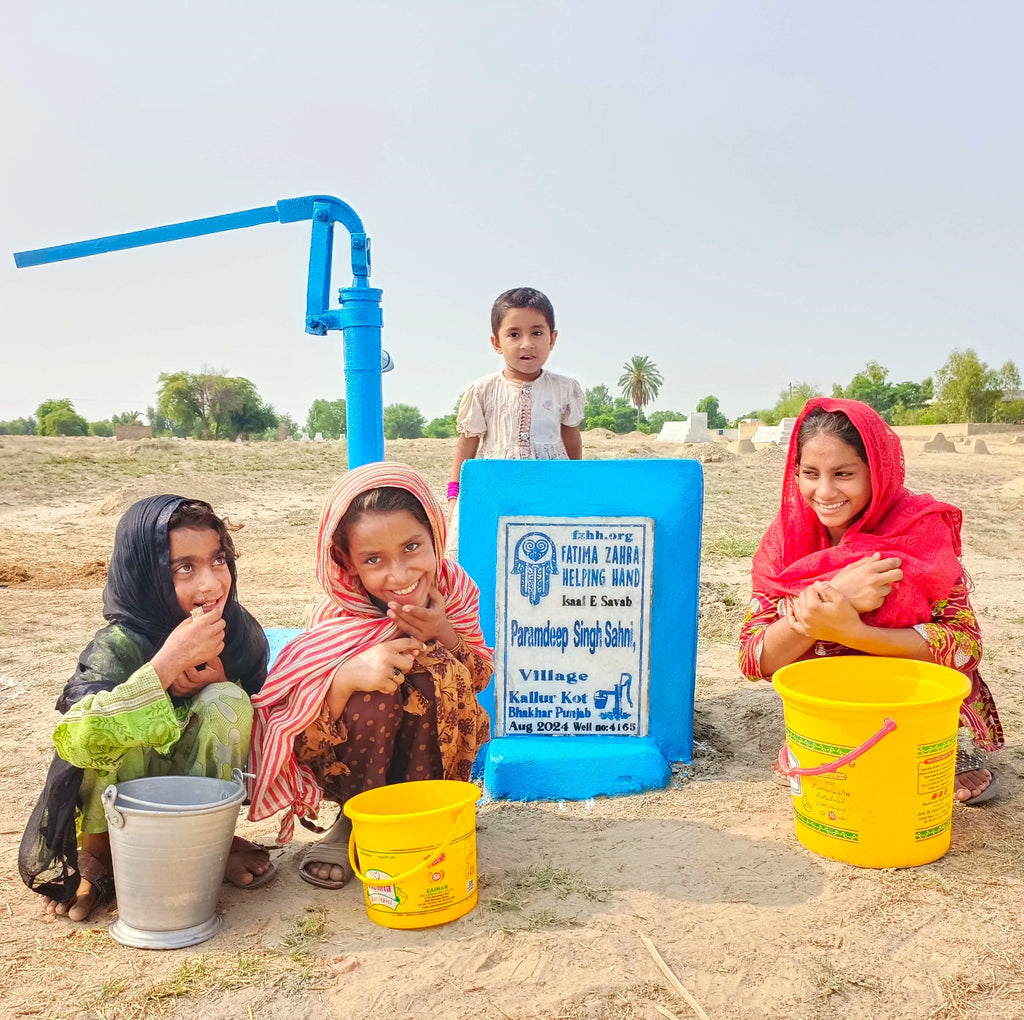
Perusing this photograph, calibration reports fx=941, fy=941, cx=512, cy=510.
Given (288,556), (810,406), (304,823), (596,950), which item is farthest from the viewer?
(288,556)

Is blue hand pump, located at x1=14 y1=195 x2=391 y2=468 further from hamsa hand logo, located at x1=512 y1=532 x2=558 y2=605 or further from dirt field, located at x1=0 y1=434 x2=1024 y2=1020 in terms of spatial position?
dirt field, located at x1=0 y1=434 x2=1024 y2=1020

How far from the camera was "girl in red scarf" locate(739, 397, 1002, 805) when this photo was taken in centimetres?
274

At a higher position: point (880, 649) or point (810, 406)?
point (810, 406)

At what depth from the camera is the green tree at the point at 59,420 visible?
6423 cm

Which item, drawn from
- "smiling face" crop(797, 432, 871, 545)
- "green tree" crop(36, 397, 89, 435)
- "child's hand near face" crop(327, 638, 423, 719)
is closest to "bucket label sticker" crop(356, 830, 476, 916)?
"child's hand near face" crop(327, 638, 423, 719)

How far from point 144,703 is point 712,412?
90525mm

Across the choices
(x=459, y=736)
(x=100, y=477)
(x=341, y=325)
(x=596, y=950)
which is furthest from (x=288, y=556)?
(x=100, y=477)

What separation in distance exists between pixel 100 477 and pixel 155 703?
54.5 feet

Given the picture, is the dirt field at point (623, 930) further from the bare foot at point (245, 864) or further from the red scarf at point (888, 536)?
A: the red scarf at point (888, 536)

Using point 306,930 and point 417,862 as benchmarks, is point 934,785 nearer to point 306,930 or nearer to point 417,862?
point 417,862

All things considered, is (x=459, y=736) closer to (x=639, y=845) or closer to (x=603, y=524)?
(x=639, y=845)

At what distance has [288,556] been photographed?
9172 millimetres

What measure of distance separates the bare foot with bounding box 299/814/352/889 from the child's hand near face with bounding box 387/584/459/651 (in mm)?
548

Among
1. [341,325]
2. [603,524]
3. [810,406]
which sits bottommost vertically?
[603,524]
